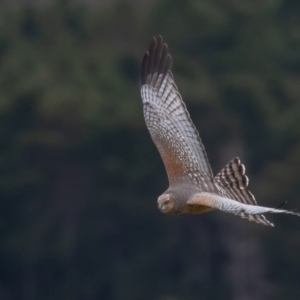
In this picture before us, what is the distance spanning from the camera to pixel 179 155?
921 cm

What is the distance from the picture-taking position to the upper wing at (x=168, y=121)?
9.17 meters

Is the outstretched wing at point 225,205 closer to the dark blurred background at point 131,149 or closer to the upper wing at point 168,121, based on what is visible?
the upper wing at point 168,121

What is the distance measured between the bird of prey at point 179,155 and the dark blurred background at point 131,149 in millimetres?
10846

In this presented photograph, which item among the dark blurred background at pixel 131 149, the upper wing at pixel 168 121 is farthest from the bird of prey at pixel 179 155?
the dark blurred background at pixel 131 149

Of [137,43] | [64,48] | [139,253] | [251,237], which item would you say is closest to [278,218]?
[251,237]

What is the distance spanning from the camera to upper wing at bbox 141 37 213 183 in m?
9.17

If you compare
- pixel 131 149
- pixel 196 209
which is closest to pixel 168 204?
pixel 196 209

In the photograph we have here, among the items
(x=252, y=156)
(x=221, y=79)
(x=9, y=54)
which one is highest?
(x=9, y=54)

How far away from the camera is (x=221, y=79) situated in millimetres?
23078

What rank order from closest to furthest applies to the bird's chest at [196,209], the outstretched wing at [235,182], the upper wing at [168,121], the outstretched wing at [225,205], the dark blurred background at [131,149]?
the outstretched wing at [225,205] → the bird's chest at [196,209] → the outstretched wing at [235,182] → the upper wing at [168,121] → the dark blurred background at [131,149]

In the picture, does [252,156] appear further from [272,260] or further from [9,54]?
[9,54]

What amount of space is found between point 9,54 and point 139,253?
13.8 ft

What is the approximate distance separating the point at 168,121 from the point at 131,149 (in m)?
12.0

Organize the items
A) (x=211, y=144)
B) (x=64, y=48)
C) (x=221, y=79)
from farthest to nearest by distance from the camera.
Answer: (x=64, y=48), (x=221, y=79), (x=211, y=144)
